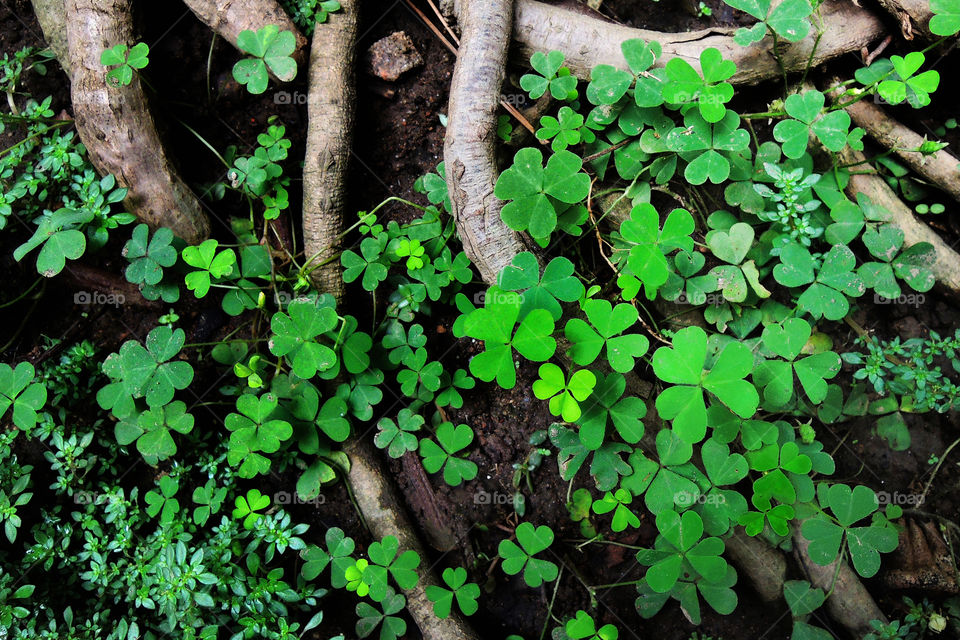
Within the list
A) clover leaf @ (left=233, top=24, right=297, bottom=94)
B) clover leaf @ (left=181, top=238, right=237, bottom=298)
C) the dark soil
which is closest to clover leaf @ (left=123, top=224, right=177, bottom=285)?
clover leaf @ (left=181, top=238, right=237, bottom=298)

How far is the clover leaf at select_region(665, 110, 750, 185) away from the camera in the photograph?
91.8 inches

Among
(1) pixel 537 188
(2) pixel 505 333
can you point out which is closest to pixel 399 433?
(2) pixel 505 333

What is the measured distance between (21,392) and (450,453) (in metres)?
1.67

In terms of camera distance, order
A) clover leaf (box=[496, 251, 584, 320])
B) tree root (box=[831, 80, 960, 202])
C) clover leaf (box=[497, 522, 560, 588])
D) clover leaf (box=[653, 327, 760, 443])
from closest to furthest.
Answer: clover leaf (box=[653, 327, 760, 443])
clover leaf (box=[496, 251, 584, 320])
clover leaf (box=[497, 522, 560, 588])
tree root (box=[831, 80, 960, 202])

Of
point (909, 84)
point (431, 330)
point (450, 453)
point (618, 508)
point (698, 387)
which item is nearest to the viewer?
point (698, 387)

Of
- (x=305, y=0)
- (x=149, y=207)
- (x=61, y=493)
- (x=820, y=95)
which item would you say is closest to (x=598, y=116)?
(x=820, y=95)

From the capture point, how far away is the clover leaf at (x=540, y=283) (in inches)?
86.4

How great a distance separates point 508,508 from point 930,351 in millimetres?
1907

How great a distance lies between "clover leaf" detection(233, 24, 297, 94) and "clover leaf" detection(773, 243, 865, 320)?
2174 mm

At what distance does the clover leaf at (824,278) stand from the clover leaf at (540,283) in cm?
88

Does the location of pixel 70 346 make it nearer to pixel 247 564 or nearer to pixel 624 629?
pixel 247 564

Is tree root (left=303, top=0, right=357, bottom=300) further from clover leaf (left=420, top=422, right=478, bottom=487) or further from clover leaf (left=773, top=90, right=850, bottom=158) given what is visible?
clover leaf (left=773, top=90, right=850, bottom=158)

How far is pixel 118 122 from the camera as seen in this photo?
2305 millimetres

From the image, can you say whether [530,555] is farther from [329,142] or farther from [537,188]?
[329,142]
